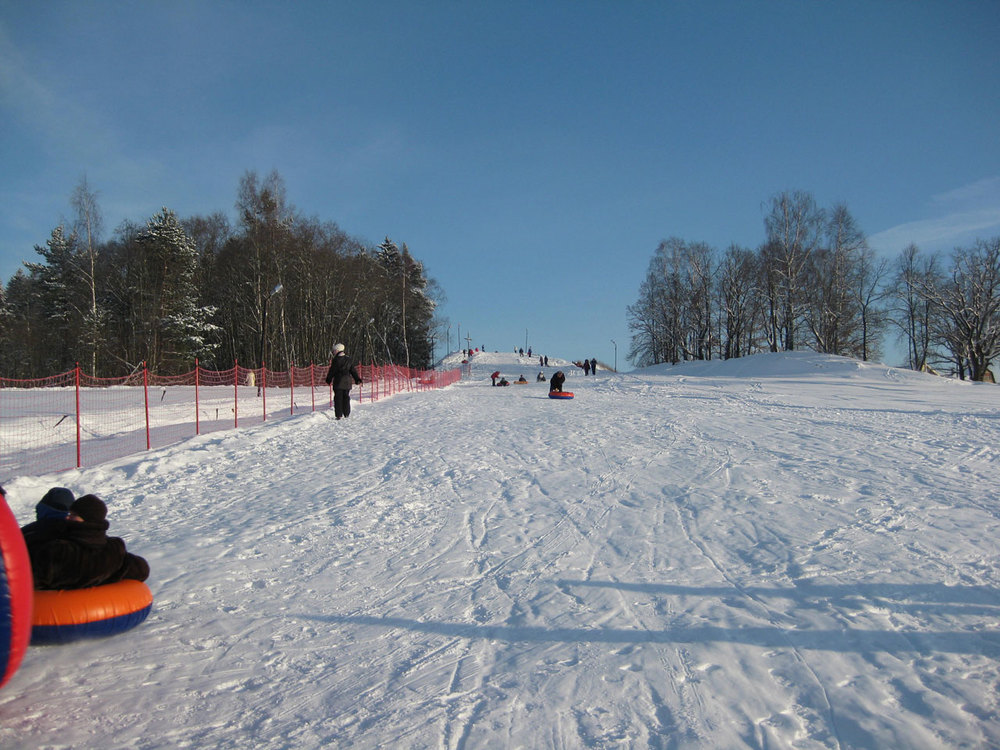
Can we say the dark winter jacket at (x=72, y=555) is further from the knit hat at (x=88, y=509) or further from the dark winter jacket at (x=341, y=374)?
the dark winter jacket at (x=341, y=374)

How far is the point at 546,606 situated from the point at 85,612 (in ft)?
9.47

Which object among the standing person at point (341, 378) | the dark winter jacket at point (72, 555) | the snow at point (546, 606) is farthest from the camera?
the standing person at point (341, 378)

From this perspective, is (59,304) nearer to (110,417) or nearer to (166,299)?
(166,299)

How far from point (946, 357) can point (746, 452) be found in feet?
134

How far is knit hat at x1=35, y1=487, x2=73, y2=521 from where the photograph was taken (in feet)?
11.2

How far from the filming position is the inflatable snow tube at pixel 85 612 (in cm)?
332

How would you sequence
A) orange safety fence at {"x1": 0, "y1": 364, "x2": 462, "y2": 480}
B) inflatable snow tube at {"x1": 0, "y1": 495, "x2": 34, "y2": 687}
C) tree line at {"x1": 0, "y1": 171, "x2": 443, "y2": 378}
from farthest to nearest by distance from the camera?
tree line at {"x1": 0, "y1": 171, "x2": 443, "y2": 378} → orange safety fence at {"x1": 0, "y1": 364, "x2": 462, "y2": 480} → inflatable snow tube at {"x1": 0, "y1": 495, "x2": 34, "y2": 687}

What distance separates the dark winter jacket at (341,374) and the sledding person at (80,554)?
10.8 metres

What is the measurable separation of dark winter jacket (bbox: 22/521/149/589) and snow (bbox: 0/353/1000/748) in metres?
0.45

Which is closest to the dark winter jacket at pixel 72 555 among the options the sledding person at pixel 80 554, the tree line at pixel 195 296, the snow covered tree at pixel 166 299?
the sledding person at pixel 80 554

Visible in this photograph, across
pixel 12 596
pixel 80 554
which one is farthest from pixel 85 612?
pixel 12 596

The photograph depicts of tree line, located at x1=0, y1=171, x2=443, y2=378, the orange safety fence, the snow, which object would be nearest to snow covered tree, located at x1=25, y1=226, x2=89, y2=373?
tree line, located at x1=0, y1=171, x2=443, y2=378

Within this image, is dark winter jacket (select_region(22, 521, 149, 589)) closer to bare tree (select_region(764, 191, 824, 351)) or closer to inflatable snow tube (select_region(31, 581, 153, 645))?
inflatable snow tube (select_region(31, 581, 153, 645))

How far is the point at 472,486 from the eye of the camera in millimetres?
7836
